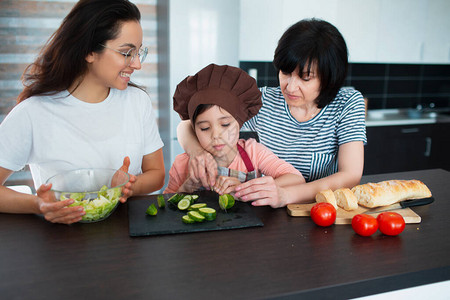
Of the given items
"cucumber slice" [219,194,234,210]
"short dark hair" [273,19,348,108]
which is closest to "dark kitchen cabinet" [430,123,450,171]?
"short dark hair" [273,19,348,108]

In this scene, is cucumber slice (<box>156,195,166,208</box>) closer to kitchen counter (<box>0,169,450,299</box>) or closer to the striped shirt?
kitchen counter (<box>0,169,450,299</box>)

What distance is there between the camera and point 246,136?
1.98 meters

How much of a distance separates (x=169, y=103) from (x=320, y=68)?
74.6 inches

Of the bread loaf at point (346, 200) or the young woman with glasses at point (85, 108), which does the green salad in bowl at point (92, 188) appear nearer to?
the young woman with glasses at point (85, 108)

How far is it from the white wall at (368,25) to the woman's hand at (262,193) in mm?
2391

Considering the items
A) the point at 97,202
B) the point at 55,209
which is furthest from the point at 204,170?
the point at 55,209

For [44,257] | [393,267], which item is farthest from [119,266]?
[393,267]

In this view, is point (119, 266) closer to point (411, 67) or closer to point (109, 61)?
point (109, 61)

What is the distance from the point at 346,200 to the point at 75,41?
1.09 m

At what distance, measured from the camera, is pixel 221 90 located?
4.89 feet

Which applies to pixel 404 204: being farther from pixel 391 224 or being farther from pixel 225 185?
pixel 225 185

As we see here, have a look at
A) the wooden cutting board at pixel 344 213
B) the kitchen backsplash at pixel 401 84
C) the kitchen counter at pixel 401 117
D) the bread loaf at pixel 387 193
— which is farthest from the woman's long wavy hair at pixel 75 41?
the kitchen backsplash at pixel 401 84

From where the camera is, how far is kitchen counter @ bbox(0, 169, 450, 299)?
0.90 m

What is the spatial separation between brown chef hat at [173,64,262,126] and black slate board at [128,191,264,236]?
35cm
